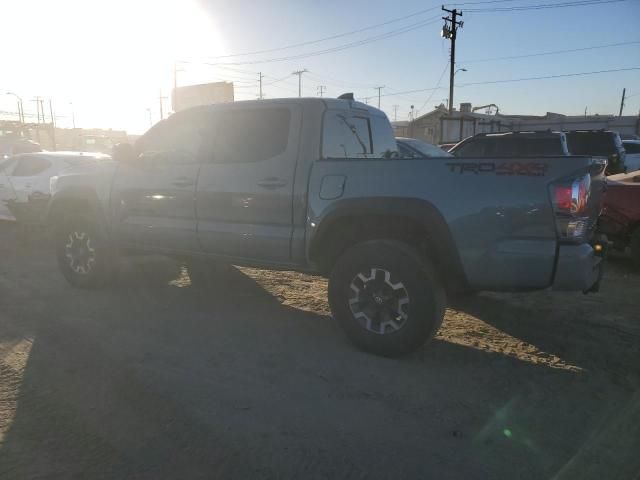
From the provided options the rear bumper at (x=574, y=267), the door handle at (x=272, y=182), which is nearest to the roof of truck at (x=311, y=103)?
the door handle at (x=272, y=182)

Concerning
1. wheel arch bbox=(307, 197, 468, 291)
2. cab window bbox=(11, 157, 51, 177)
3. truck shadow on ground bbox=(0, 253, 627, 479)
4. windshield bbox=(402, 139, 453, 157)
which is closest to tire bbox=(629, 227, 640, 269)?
truck shadow on ground bbox=(0, 253, 627, 479)

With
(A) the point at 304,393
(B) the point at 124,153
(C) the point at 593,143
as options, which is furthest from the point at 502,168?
(C) the point at 593,143

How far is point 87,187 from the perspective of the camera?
18.1 ft

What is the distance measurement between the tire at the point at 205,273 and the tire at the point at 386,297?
2675 millimetres

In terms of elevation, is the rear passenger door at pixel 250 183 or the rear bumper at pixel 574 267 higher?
the rear passenger door at pixel 250 183

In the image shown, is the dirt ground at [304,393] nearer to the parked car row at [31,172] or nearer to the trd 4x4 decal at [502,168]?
the trd 4x4 decal at [502,168]

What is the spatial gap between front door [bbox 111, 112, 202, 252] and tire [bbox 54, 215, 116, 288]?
34 cm

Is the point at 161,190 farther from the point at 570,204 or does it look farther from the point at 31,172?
the point at 31,172

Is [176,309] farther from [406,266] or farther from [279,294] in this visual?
[406,266]

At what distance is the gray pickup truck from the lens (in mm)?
3232

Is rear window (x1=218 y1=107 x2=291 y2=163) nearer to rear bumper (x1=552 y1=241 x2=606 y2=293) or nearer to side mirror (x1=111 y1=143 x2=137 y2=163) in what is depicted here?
side mirror (x1=111 y1=143 x2=137 y2=163)

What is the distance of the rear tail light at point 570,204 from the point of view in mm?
3117

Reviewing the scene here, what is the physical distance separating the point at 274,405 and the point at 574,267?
2.18 meters

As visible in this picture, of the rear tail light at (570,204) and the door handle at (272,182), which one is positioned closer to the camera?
the rear tail light at (570,204)
